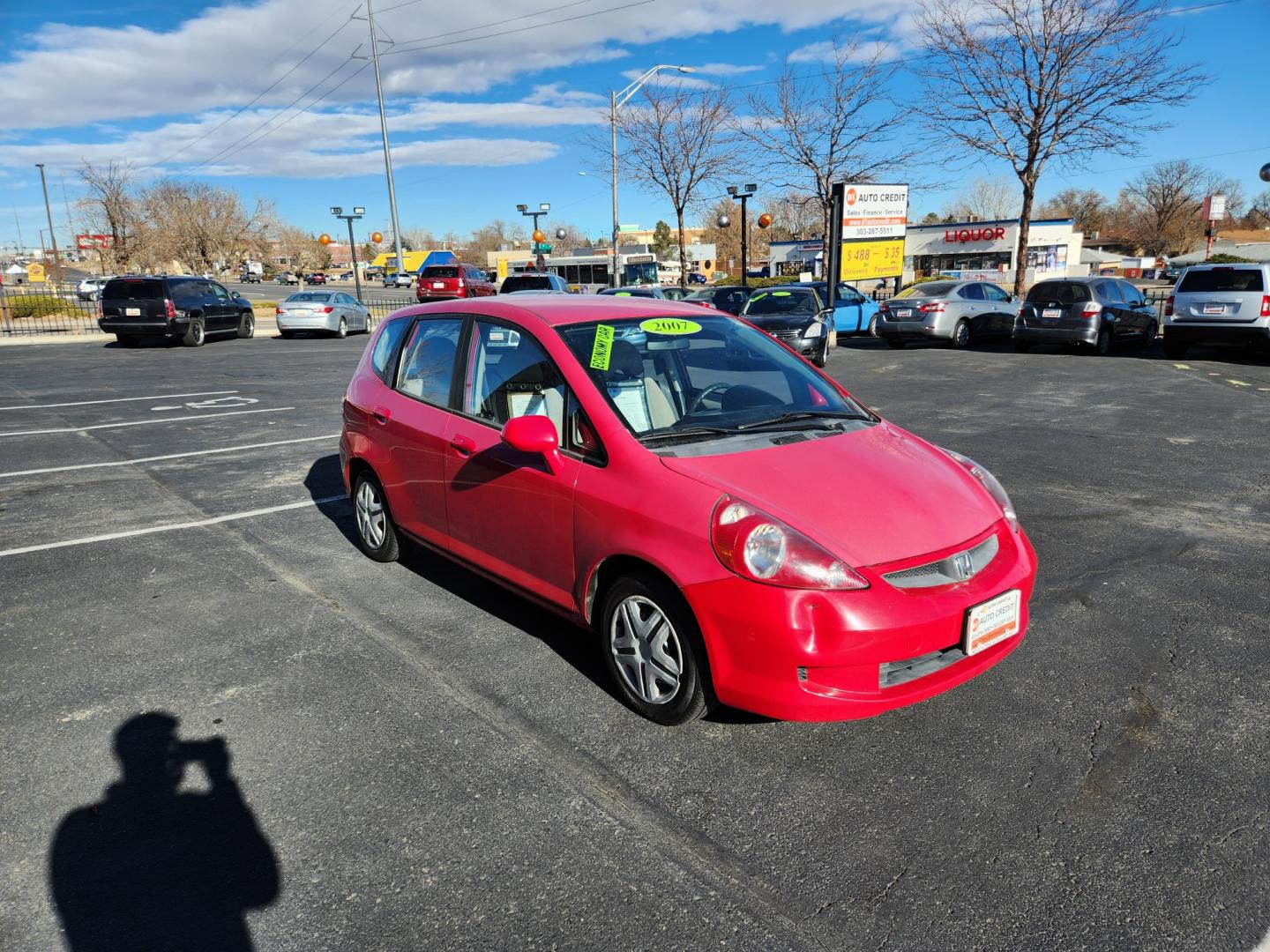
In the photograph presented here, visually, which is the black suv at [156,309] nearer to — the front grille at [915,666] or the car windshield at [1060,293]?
the car windshield at [1060,293]

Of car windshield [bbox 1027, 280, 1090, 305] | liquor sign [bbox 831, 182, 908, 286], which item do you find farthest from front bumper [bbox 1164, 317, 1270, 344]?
liquor sign [bbox 831, 182, 908, 286]

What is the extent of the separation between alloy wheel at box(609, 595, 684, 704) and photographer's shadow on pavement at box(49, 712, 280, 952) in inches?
55.4

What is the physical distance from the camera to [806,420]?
3885mm

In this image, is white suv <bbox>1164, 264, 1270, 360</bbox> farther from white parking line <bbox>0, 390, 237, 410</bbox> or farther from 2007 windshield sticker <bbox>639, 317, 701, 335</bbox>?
white parking line <bbox>0, 390, 237, 410</bbox>

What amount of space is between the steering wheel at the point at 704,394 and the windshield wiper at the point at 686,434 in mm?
178

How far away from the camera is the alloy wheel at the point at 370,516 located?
5.21 meters

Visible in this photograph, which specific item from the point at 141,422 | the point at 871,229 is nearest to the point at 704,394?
the point at 141,422

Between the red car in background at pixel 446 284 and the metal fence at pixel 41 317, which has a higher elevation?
the red car in background at pixel 446 284

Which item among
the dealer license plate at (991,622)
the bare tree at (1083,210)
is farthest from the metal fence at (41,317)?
the bare tree at (1083,210)

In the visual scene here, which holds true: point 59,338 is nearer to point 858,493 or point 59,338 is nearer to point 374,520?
point 374,520

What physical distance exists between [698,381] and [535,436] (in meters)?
0.97

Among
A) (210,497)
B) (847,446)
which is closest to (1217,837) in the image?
(847,446)

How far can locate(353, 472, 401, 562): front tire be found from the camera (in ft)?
16.9

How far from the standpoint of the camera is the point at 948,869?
8.43ft
